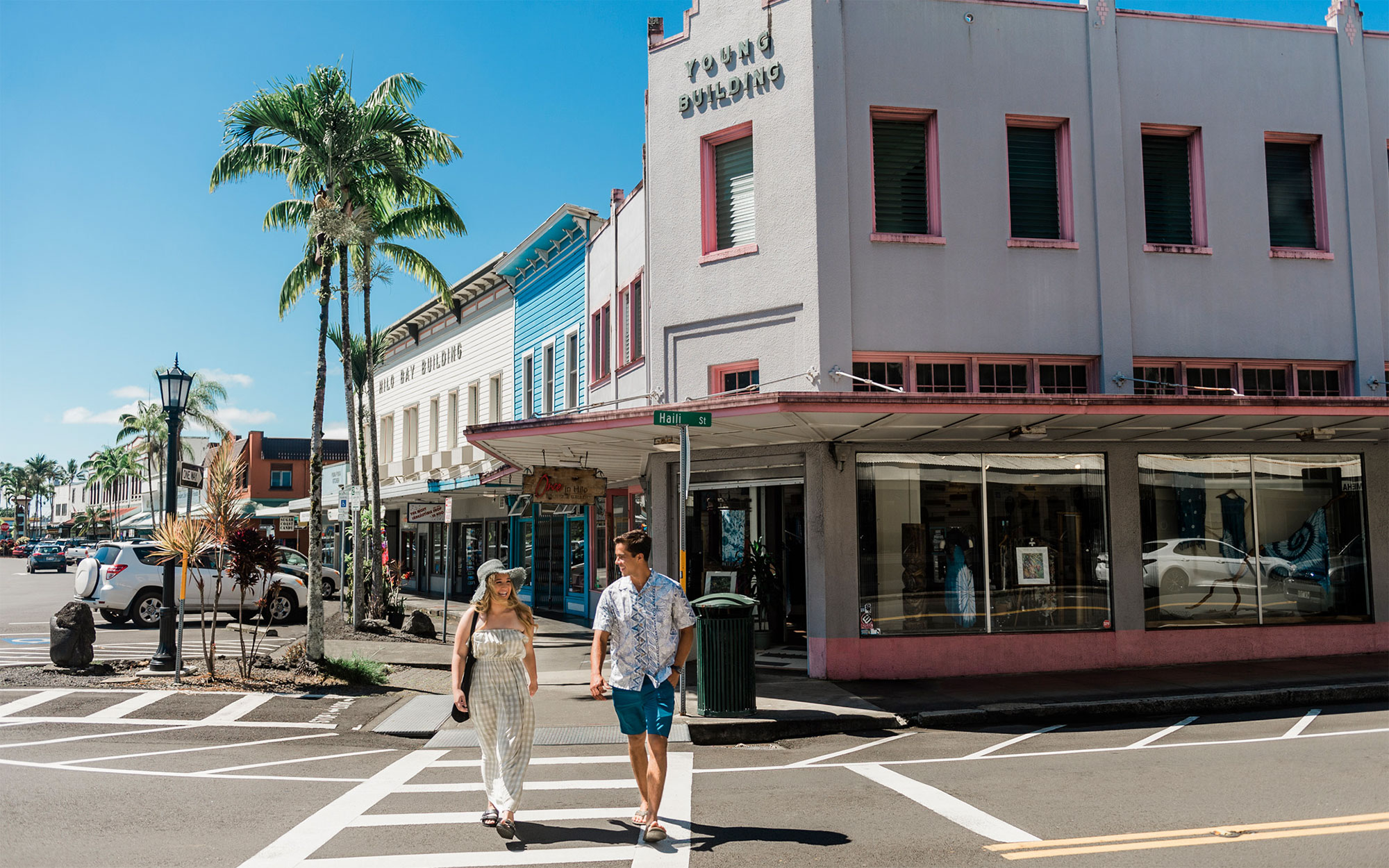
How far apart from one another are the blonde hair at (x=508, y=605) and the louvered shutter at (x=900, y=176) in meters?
8.89

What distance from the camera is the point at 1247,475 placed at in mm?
14297

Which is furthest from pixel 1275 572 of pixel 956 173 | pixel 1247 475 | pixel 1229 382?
pixel 956 173

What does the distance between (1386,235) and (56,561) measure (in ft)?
196

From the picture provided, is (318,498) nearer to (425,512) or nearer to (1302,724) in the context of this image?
(425,512)

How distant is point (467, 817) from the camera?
6719 millimetres

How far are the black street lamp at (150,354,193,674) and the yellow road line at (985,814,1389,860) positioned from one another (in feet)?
38.2

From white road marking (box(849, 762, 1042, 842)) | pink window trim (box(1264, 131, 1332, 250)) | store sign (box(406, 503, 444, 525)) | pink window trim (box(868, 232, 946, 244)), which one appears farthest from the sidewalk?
store sign (box(406, 503, 444, 525))

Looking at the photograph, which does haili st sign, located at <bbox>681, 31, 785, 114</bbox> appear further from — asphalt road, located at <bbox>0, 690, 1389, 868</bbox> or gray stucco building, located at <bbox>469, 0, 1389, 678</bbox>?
asphalt road, located at <bbox>0, 690, 1389, 868</bbox>

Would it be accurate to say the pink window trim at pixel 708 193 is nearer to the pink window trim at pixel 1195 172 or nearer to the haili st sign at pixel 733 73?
the haili st sign at pixel 733 73

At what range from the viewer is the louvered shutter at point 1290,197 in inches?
580

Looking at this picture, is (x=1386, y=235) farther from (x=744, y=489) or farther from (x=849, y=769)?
(x=849, y=769)

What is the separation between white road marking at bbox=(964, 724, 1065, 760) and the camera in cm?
883

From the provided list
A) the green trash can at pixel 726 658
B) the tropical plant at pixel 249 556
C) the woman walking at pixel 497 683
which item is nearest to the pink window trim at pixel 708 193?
the green trash can at pixel 726 658

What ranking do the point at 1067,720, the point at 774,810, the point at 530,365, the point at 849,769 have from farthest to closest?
the point at 530,365 → the point at 1067,720 → the point at 849,769 → the point at 774,810
